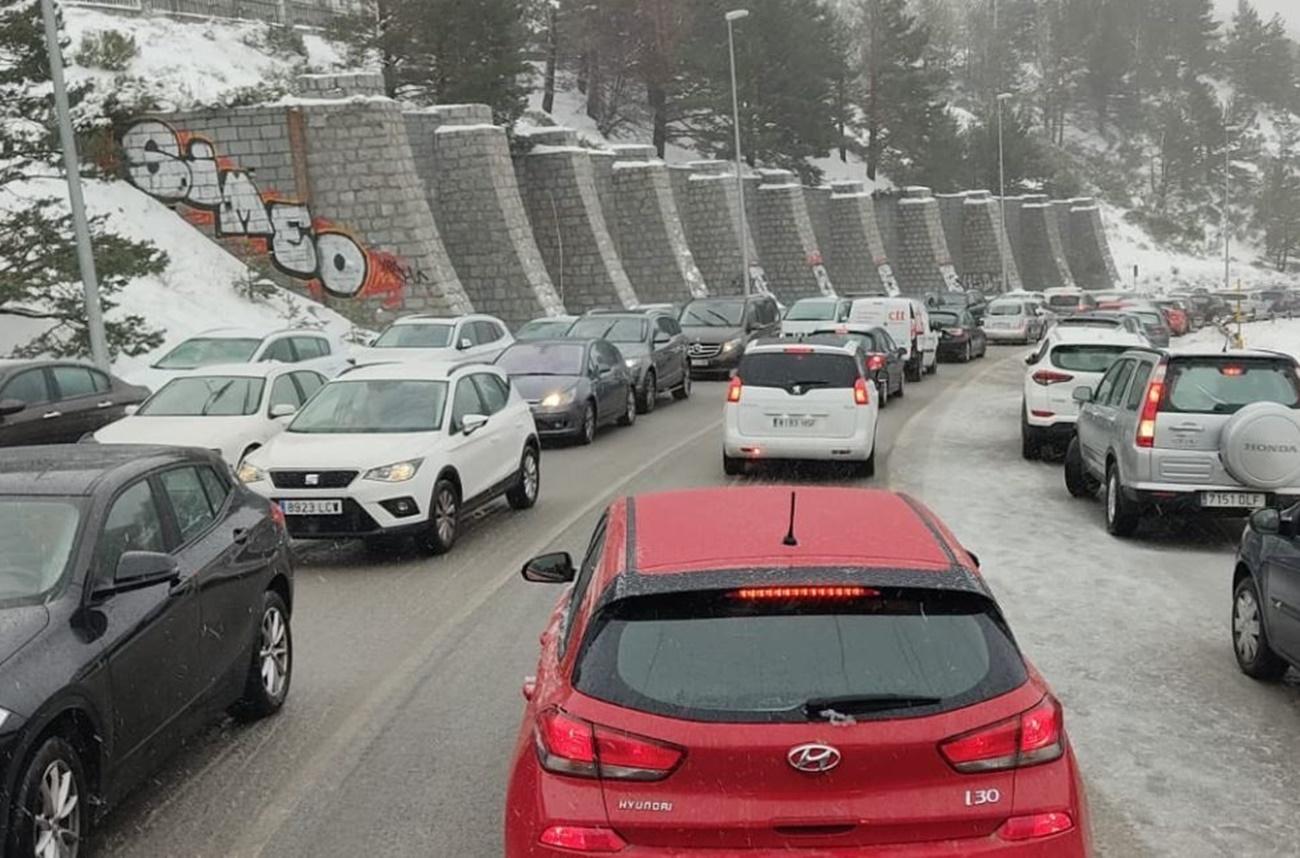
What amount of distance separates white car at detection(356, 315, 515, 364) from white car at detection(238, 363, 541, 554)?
8.66 m

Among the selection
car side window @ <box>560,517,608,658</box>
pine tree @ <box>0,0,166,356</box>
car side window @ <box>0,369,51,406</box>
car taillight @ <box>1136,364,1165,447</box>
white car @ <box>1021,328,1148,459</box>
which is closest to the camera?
car side window @ <box>560,517,608,658</box>

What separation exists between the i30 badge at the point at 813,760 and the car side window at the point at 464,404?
27.4 feet

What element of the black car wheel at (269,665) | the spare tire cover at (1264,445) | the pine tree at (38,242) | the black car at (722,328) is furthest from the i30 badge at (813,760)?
the black car at (722,328)

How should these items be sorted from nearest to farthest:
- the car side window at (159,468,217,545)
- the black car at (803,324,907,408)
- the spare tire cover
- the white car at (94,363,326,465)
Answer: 1. the car side window at (159,468,217,545)
2. the spare tire cover
3. the white car at (94,363,326,465)
4. the black car at (803,324,907,408)

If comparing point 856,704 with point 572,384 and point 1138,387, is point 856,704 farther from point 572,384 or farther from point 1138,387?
point 572,384

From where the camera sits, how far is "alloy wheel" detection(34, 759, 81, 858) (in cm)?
418

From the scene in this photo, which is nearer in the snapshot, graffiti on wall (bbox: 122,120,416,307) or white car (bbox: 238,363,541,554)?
white car (bbox: 238,363,541,554)

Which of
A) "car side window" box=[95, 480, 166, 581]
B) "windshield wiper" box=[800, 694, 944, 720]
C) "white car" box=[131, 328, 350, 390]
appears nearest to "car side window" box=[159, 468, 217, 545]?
"car side window" box=[95, 480, 166, 581]

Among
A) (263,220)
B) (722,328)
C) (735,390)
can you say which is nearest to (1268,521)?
(735,390)

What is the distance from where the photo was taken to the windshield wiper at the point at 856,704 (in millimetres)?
3211

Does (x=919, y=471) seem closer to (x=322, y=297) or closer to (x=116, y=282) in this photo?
(x=116, y=282)

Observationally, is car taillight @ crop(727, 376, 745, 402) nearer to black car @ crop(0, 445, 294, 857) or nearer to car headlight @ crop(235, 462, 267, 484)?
car headlight @ crop(235, 462, 267, 484)

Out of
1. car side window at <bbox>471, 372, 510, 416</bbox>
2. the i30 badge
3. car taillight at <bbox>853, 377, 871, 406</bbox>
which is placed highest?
the i30 badge

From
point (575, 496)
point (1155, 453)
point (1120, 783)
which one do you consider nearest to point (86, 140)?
point (575, 496)
